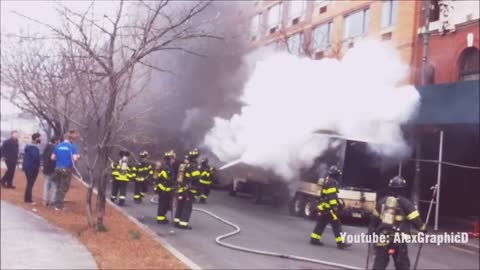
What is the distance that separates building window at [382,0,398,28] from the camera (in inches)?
118

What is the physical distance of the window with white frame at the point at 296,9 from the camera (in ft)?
9.85

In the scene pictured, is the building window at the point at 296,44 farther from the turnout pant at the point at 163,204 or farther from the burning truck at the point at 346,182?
the turnout pant at the point at 163,204

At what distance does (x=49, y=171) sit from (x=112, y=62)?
380 centimetres

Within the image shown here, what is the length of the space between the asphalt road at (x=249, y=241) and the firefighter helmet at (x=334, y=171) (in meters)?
3.46

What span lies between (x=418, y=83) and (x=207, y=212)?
336 inches

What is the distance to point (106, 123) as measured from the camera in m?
6.99

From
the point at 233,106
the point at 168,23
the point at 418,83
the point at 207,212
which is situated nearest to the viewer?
the point at 418,83

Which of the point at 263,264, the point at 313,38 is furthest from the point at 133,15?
the point at 263,264

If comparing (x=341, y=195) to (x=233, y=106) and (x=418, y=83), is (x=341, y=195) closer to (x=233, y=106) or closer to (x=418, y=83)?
(x=418, y=83)

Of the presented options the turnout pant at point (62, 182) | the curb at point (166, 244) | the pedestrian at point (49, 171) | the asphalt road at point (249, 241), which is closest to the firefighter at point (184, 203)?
the asphalt road at point (249, 241)

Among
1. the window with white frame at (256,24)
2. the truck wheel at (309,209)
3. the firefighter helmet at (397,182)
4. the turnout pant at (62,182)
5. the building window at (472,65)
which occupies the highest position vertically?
the building window at (472,65)

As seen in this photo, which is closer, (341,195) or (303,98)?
(341,195)

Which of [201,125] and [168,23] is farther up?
[168,23]

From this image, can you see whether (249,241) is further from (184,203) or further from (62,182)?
(62,182)
